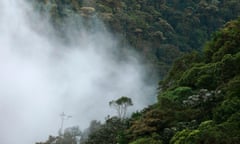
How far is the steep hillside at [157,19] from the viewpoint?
202 feet

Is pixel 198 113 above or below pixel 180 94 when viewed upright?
below

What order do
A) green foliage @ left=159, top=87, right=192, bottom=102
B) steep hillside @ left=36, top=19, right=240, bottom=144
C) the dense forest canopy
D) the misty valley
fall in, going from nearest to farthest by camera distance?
steep hillside @ left=36, top=19, right=240, bottom=144, the dense forest canopy, green foliage @ left=159, top=87, right=192, bottom=102, the misty valley

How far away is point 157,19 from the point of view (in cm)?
6762

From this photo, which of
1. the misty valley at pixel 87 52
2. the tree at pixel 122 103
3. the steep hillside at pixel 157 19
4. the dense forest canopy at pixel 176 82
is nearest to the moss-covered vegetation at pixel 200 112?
the dense forest canopy at pixel 176 82

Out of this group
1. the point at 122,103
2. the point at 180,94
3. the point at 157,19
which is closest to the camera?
the point at 180,94

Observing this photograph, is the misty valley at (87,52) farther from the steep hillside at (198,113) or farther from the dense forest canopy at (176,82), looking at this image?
the steep hillside at (198,113)

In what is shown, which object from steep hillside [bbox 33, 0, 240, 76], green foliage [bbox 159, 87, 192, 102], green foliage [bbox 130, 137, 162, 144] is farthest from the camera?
steep hillside [bbox 33, 0, 240, 76]

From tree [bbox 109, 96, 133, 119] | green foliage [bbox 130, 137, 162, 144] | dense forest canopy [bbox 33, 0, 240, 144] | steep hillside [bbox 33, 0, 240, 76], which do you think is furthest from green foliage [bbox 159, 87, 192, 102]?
steep hillside [bbox 33, 0, 240, 76]

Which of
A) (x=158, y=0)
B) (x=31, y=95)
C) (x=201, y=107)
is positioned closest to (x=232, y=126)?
(x=201, y=107)

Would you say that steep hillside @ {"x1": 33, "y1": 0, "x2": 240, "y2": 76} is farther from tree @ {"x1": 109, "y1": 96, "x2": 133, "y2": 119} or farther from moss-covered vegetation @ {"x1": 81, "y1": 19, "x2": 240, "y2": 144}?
moss-covered vegetation @ {"x1": 81, "y1": 19, "x2": 240, "y2": 144}

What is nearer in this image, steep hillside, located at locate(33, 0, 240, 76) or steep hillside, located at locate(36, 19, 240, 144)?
steep hillside, located at locate(36, 19, 240, 144)

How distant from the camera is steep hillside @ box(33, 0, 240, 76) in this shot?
6150 cm

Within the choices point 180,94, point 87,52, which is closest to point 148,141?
point 180,94

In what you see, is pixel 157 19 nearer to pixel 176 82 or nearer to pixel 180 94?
pixel 176 82
